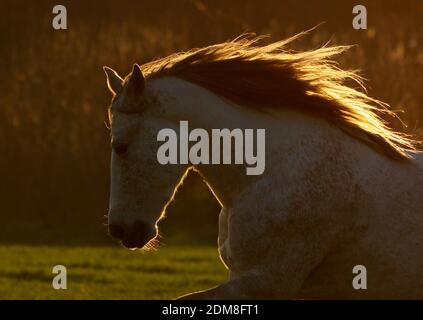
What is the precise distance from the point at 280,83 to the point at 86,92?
37.6 feet

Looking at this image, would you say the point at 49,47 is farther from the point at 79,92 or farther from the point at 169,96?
the point at 169,96

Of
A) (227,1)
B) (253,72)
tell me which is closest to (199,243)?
(227,1)

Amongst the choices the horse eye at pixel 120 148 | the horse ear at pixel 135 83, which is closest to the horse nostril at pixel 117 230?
the horse eye at pixel 120 148

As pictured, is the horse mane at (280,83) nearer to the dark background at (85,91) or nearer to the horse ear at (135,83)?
the horse ear at (135,83)

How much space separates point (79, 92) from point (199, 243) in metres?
3.33

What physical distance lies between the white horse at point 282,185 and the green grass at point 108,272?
4.56 meters

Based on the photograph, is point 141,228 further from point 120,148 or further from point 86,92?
point 86,92

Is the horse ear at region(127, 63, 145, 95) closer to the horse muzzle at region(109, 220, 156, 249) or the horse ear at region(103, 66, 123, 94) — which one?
the horse ear at region(103, 66, 123, 94)

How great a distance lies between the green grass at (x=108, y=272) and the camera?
12.1 m

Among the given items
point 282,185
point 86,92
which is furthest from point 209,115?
point 86,92

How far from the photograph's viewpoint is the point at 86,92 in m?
18.5

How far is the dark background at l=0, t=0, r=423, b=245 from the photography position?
17.1m
